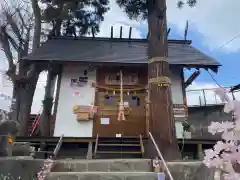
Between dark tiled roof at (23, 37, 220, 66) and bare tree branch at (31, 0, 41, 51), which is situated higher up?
bare tree branch at (31, 0, 41, 51)

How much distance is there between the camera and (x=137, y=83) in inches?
362

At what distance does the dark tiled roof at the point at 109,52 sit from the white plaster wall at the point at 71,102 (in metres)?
0.58

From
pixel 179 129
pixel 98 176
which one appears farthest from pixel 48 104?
pixel 98 176

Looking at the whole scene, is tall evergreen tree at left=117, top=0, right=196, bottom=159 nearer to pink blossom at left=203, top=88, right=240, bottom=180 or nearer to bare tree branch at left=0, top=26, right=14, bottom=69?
pink blossom at left=203, top=88, right=240, bottom=180

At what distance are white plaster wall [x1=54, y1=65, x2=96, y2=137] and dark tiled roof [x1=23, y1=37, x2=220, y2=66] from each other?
23.0 inches

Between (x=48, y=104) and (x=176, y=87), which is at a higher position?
(x=176, y=87)

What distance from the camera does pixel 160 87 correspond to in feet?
19.0

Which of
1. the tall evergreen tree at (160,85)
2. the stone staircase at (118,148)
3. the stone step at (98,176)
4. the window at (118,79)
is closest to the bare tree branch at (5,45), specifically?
the window at (118,79)

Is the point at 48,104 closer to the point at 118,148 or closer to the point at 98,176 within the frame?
the point at 118,148

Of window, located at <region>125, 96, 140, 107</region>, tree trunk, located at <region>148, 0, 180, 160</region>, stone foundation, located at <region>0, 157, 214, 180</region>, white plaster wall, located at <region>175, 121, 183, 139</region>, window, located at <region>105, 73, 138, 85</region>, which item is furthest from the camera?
window, located at <region>105, 73, 138, 85</region>

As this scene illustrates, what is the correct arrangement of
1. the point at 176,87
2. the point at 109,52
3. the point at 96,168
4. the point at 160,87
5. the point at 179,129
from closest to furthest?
the point at 96,168, the point at 160,87, the point at 179,129, the point at 176,87, the point at 109,52

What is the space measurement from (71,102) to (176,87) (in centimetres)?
394

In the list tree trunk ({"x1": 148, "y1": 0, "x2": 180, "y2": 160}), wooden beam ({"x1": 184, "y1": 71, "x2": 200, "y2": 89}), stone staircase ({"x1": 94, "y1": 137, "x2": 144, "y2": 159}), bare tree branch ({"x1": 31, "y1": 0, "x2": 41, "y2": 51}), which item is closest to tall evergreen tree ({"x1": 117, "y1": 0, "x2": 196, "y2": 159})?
tree trunk ({"x1": 148, "y1": 0, "x2": 180, "y2": 160})

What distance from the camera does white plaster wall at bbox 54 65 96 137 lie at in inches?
334
